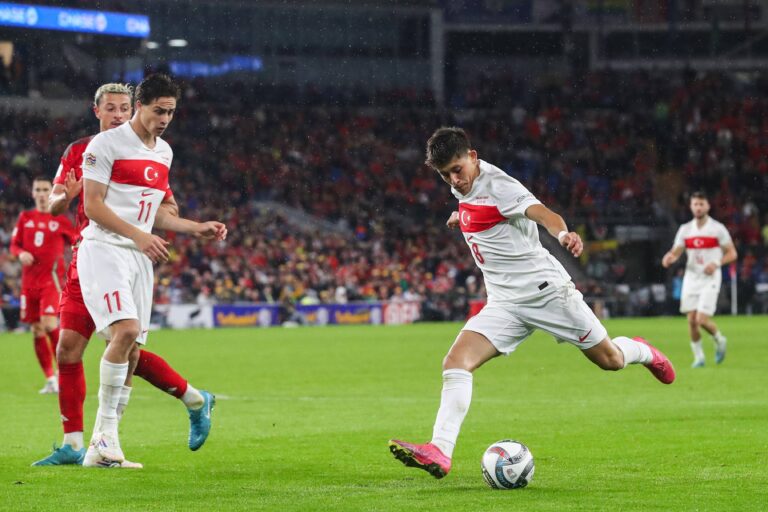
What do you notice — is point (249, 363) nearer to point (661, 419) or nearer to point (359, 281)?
point (661, 419)

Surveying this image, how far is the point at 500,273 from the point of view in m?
7.91

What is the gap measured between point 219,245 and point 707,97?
23.3 m

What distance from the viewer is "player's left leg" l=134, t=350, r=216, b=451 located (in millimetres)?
8430

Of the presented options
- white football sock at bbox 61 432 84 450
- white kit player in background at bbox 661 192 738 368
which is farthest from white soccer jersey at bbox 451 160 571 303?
Answer: white kit player in background at bbox 661 192 738 368

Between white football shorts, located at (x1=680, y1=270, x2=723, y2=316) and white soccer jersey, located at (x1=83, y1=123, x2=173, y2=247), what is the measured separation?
11940 mm

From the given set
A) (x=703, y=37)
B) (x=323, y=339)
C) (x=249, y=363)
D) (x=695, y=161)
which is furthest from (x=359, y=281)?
(x=703, y=37)

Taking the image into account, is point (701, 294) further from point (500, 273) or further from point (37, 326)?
point (500, 273)

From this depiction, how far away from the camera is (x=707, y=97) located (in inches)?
2083

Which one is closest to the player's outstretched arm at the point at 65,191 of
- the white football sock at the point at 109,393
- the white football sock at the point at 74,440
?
the white football sock at the point at 109,393

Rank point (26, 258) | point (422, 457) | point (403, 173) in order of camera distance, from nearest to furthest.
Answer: point (422, 457) → point (26, 258) → point (403, 173)

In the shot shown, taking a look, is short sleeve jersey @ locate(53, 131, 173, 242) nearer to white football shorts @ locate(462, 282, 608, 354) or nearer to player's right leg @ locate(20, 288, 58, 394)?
white football shorts @ locate(462, 282, 608, 354)

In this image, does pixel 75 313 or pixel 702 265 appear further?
pixel 702 265

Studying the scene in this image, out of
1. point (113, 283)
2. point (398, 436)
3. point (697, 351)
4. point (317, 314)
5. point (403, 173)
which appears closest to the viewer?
point (113, 283)

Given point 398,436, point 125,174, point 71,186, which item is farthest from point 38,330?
point 125,174
